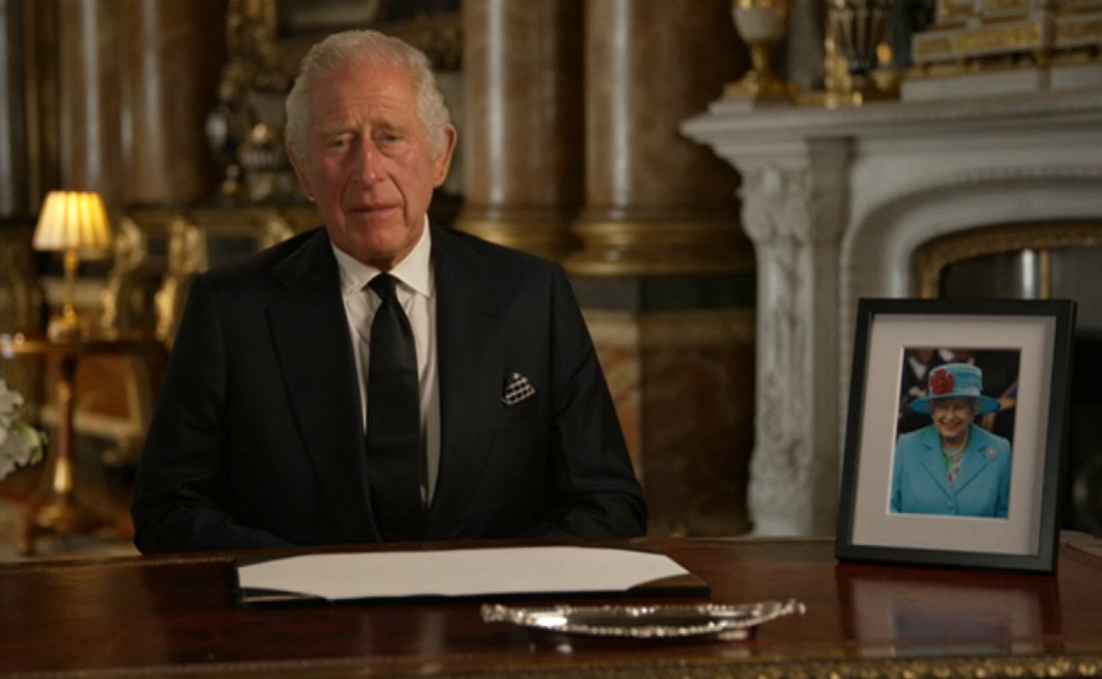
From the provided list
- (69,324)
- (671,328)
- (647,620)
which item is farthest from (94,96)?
(647,620)

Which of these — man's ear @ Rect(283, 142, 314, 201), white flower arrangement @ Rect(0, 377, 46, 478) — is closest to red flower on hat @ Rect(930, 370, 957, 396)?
man's ear @ Rect(283, 142, 314, 201)

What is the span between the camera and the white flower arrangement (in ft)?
8.38

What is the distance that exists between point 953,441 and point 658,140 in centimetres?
420

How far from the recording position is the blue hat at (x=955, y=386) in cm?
204

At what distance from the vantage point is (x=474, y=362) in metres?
2.65

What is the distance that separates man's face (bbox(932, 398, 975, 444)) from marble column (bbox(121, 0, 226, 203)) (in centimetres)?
792

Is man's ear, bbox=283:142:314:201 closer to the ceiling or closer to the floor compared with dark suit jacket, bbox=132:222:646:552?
closer to the ceiling

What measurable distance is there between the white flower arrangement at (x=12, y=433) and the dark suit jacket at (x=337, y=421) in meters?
0.21

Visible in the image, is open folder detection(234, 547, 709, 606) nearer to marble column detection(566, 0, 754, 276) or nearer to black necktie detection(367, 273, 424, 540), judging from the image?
black necktie detection(367, 273, 424, 540)

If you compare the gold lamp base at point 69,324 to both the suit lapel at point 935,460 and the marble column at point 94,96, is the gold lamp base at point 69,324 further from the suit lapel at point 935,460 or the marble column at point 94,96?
the suit lapel at point 935,460

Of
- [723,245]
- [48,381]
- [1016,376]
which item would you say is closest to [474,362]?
[1016,376]

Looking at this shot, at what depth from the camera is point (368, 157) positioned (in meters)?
2.53

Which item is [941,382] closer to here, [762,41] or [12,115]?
[762,41]

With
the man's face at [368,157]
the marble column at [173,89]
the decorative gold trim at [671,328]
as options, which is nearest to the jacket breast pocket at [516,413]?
the man's face at [368,157]
